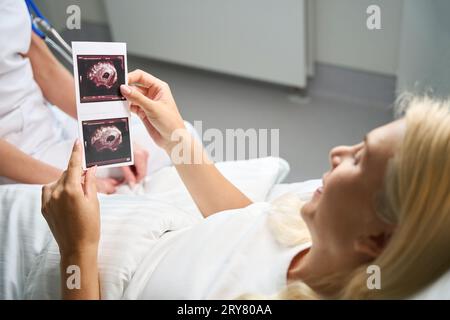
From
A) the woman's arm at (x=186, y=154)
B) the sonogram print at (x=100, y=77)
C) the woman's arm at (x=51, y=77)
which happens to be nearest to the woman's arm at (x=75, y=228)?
the sonogram print at (x=100, y=77)

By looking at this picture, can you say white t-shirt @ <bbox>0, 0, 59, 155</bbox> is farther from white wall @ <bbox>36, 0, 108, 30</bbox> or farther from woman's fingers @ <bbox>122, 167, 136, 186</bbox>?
woman's fingers @ <bbox>122, 167, 136, 186</bbox>

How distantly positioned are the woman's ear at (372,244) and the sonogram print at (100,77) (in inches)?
19.1

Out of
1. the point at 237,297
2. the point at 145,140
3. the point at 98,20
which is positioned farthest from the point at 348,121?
the point at 98,20

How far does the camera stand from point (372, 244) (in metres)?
0.69

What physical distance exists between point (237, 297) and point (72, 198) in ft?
1.05

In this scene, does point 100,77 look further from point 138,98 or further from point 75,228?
point 75,228

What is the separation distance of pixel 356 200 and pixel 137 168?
68cm

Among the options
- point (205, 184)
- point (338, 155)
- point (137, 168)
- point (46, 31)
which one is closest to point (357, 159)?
point (338, 155)

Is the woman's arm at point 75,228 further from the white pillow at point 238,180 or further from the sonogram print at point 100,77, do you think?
the white pillow at point 238,180

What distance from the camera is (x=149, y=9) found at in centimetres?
154

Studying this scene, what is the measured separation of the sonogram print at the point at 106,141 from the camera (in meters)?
0.85

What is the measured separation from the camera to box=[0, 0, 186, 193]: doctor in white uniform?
109cm

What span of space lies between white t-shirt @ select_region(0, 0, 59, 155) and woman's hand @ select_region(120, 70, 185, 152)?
0.38m
